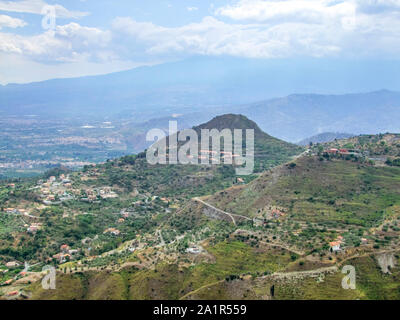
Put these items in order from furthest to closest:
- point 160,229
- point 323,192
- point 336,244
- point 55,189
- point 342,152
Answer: point 55,189 < point 342,152 < point 160,229 < point 323,192 < point 336,244

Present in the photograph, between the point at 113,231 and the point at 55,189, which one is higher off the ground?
the point at 55,189

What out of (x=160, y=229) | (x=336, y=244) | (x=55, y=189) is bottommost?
(x=160, y=229)

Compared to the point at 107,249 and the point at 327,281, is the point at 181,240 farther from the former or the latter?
the point at 327,281

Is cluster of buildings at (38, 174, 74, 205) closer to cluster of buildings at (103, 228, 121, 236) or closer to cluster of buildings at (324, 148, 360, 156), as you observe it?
cluster of buildings at (103, 228, 121, 236)

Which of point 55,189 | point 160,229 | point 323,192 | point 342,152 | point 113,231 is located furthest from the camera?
point 55,189

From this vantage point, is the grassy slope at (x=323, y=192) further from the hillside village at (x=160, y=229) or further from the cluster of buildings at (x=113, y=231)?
the cluster of buildings at (x=113, y=231)

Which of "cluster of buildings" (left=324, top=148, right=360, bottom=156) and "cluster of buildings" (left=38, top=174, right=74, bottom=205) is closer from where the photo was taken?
"cluster of buildings" (left=324, top=148, right=360, bottom=156)

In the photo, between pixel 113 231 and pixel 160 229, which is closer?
pixel 160 229

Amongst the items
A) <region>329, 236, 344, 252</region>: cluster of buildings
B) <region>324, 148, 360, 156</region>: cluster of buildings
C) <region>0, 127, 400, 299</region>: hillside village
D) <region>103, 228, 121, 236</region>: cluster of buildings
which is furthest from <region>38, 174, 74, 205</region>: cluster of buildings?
<region>329, 236, 344, 252</region>: cluster of buildings

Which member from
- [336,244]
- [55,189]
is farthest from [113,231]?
[336,244]

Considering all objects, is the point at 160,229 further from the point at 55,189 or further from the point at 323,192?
the point at 55,189
